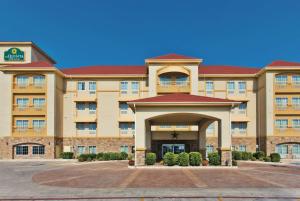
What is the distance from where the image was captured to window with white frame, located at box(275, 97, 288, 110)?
50344 millimetres

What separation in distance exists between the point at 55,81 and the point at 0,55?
35.6 feet

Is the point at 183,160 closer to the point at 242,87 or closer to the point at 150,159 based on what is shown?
the point at 150,159

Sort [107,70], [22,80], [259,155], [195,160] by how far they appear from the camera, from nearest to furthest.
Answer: [195,160], [259,155], [22,80], [107,70]

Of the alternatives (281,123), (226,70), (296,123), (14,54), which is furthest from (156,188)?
(14,54)

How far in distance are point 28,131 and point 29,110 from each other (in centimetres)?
293

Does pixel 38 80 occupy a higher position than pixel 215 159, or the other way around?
pixel 38 80

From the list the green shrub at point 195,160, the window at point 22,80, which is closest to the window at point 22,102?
the window at point 22,80

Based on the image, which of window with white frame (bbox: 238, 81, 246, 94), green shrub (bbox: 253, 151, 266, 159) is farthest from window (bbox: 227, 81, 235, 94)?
green shrub (bbox: 253, 151, 266, 159)

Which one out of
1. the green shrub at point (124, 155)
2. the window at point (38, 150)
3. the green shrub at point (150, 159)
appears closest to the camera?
the green shrub at point (150, 159)

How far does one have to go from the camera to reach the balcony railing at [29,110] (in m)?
50.8

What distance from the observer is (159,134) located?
1849 inches

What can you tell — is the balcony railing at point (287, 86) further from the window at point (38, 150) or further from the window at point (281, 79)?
the window at point (38, 150)

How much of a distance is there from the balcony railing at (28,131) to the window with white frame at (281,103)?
32532 mm

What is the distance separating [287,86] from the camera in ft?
165
